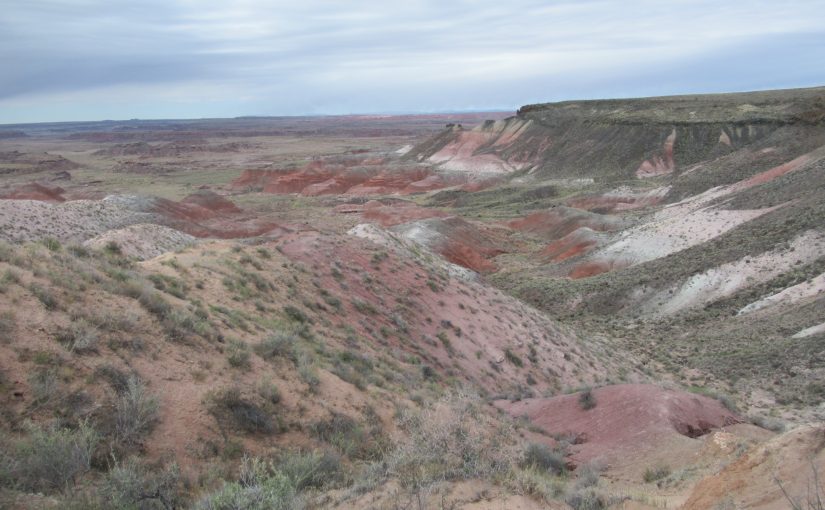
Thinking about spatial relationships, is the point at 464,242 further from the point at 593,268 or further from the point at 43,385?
the point at 43,385

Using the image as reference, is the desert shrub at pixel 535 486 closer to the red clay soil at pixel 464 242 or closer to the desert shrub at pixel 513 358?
the desert shrub at pixel 513 358

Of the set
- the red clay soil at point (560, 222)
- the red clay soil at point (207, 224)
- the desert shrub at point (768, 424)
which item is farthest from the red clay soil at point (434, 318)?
the red clay soil at point (560, 222)

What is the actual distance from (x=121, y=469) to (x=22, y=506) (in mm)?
890

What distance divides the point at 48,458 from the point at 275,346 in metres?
4.46

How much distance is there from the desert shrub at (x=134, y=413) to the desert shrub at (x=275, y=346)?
8.70ft

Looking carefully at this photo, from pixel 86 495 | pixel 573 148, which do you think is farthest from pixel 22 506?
pixel 573 148

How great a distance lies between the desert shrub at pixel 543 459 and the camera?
8.35 meters

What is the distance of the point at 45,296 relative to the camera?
26.8 feet

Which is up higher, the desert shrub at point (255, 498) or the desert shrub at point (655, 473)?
the desert shrub at point (255, 498)

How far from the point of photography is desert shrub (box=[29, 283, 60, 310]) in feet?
26.6

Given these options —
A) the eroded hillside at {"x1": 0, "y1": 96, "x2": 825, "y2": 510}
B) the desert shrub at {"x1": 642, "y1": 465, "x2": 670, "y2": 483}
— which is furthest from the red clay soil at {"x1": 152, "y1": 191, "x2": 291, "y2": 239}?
the desert shrub at {"x1": 642, "y1": 465, "x2": 670, "y2": 483}

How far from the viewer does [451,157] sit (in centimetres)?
8888

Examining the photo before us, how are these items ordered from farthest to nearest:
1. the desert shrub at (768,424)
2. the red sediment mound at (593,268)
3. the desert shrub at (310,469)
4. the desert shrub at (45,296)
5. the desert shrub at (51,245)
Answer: the red sediment mound at (593,268) < the desert shrub at (768,424) < the desert shrub at (51,245) < the desert shrub at (45,296) < the desert shrub at (310,469)

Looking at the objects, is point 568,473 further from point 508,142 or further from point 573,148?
point 508,142
